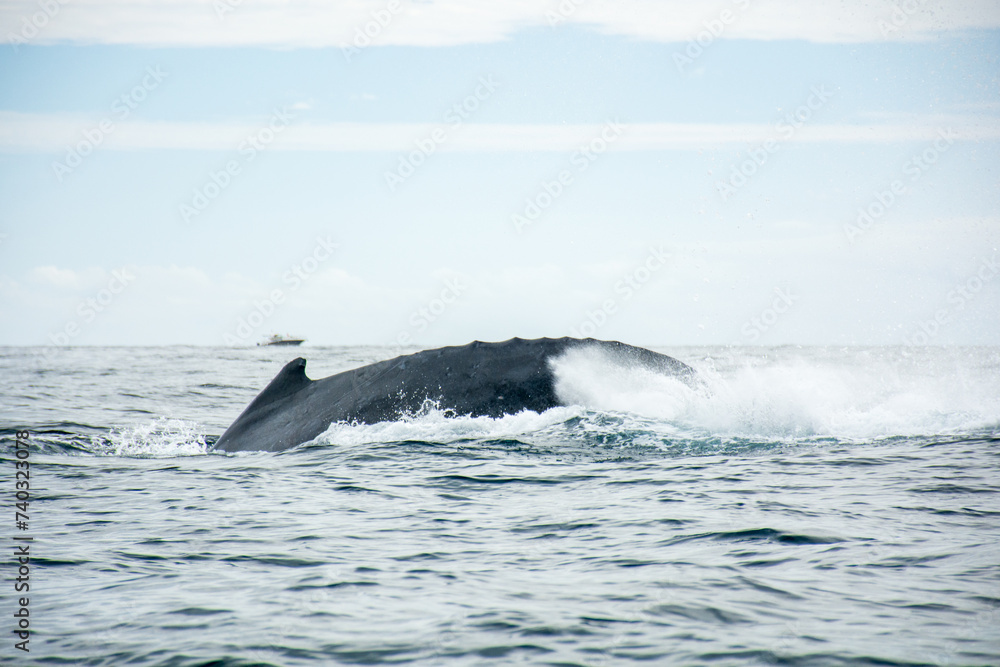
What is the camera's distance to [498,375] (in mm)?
9336

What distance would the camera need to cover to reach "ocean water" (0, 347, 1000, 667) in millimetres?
4215

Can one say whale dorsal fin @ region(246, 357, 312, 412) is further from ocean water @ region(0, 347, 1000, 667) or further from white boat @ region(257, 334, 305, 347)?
white boat @ region(257, 334, 305, 347)

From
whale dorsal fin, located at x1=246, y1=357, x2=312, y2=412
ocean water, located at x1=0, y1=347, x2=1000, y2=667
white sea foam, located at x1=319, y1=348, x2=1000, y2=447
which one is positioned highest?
whale dorsal fin, located at x1=246, y1=357, x2=312, y2=412

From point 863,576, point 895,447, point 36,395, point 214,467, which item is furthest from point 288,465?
point 36,395

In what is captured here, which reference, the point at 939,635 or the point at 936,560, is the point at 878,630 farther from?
the point at 936,560

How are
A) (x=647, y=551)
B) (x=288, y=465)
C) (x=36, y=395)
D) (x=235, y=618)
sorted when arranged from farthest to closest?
(x=36, y=395), (x=288, y=465), (x=647, y=551), (x=235, y=618)

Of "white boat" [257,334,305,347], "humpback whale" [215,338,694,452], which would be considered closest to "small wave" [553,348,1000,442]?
"humpback whale" [215,338,694,452]

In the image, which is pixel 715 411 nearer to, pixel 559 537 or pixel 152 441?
pixel 559 537

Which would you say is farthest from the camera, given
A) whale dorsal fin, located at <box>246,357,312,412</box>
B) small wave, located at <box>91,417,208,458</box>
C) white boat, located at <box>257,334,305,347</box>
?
white boat, located at <box>257,334,305,347</box>

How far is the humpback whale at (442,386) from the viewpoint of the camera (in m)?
9.24

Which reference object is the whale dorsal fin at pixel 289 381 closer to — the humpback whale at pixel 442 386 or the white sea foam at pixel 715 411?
the humpback whale at pixel 442 386

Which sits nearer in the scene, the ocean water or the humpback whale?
the ocean water

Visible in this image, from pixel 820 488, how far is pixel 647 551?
2536 millimetres

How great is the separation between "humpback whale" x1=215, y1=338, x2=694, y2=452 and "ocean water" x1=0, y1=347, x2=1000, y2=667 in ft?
0.60
